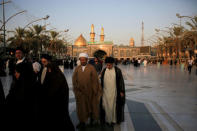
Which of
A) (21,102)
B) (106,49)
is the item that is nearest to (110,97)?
(21,102)

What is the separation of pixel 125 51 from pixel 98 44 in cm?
1494

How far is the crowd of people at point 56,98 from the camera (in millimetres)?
3164

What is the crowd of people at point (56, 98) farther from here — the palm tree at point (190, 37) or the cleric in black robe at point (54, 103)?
the palm tree at point (190, 37)

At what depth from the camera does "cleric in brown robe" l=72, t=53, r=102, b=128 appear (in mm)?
4754

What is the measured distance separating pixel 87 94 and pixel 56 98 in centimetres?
128

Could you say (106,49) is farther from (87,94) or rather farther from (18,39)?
(87,94)

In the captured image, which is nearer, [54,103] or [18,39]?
[54,103]

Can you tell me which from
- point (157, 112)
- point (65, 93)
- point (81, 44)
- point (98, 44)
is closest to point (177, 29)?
point (157, 112)

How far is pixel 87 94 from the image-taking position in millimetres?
4816

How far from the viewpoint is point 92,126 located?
4875mm

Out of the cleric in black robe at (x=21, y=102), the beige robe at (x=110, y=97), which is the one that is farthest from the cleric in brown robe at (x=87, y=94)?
the cleric in black robe at (x=21, y=102)

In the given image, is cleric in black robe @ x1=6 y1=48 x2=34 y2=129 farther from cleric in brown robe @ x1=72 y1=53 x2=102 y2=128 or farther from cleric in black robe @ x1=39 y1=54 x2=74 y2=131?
cleric in brown robe @ x1=72 y1=53 x2=102 y2=128

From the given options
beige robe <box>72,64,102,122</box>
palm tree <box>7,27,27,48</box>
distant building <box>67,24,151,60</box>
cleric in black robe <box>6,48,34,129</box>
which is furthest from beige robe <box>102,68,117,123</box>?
distant building <box>67,24,151,60</box>

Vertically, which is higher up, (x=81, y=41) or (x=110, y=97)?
(x=81, y=41)
